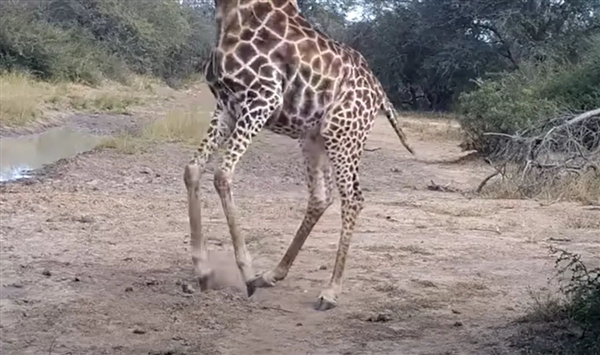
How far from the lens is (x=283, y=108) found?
657 cm

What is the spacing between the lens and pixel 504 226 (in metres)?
9.59

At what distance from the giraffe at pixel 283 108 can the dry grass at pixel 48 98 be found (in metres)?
12.7

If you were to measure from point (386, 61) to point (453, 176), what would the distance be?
759 inches

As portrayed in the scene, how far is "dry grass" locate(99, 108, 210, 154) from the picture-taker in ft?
50.1

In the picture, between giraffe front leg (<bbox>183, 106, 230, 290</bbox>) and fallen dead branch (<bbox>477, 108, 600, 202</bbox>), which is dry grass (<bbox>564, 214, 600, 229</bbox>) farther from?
giraffe front leg (<bbox>183, 106, 230, 290</bbox>)

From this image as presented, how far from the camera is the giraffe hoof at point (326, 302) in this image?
21.0ft

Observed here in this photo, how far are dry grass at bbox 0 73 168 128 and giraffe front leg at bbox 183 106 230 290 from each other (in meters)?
12.8

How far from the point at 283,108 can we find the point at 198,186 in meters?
0.79

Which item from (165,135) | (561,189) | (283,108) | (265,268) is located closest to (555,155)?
(561,189)

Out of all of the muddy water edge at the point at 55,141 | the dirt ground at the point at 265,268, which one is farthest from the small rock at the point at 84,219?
the muddy water edge at the point at 55,141

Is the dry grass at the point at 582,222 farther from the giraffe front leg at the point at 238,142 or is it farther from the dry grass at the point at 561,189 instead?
the giraffe front leg at the point at 238,142

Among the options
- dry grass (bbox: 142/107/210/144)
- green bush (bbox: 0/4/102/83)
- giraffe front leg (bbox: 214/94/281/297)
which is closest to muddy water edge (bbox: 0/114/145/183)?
dry grass (bbox: 142/107/210/144)

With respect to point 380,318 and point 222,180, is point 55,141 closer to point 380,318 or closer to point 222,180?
point 222,180

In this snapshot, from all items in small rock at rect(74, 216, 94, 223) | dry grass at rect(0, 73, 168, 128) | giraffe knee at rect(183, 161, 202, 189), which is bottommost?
dry grass at rect(0, 73, 168, 128)
